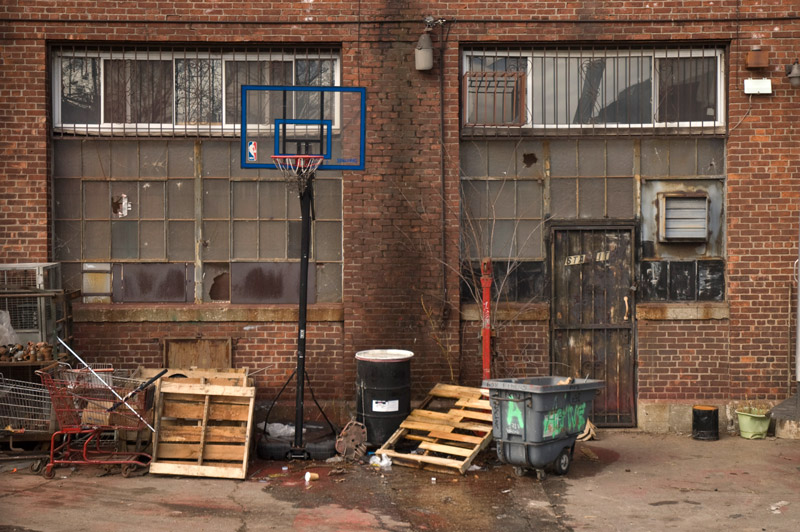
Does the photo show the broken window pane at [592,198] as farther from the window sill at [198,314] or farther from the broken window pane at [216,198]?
the broken window pane at [216,198]

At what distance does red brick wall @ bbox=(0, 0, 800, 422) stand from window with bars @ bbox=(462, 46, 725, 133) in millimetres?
264

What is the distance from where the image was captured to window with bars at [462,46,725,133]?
11156 mm

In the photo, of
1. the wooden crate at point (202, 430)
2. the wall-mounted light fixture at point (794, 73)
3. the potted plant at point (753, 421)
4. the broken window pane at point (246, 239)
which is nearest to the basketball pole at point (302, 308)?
the wooden crate at point (202, 430)

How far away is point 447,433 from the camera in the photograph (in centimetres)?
963

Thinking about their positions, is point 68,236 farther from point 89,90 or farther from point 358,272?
point 358,272

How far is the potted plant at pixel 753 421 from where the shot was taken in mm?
10836

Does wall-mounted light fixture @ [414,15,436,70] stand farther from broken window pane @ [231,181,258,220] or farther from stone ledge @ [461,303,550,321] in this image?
stone ledge @ [461,303,550,321]

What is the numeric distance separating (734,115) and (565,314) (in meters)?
3.17

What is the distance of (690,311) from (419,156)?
3.81 meters

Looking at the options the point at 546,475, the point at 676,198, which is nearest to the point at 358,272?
the point at 546,475

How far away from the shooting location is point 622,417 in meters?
11.2

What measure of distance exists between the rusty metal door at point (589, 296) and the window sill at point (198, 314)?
272 centimetres

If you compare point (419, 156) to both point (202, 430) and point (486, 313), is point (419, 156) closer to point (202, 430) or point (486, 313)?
point (486, 313)

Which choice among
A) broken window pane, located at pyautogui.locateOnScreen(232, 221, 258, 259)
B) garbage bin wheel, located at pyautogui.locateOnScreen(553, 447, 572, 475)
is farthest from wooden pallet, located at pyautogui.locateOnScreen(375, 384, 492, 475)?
broken window pane, located at pyautogui.locateOnScreen(232, 221, 258, 259)
